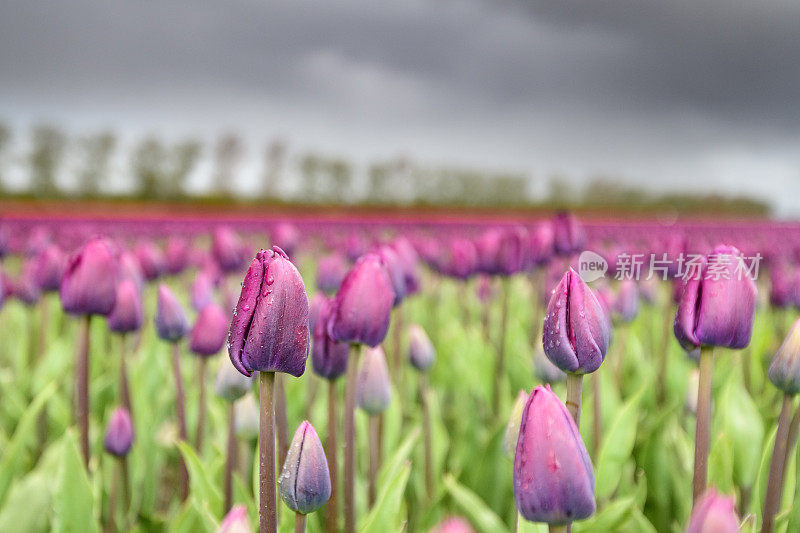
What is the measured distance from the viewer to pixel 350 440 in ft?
4.50

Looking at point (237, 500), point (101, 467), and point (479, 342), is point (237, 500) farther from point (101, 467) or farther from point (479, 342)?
point (479, 342)

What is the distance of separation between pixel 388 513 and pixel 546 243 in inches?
Answer: 70.8

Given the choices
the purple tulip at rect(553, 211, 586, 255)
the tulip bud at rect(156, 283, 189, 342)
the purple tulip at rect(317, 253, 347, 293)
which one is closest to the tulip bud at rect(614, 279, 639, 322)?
the purple tulip at rect(553, 211, 586, 255)

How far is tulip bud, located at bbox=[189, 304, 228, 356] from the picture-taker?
68.4 inches

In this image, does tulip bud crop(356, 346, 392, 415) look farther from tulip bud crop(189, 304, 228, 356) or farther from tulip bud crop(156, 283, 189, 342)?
tulip bud crop(156, 283, 189, 342)

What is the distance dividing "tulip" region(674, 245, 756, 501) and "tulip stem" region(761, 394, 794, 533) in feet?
0.72

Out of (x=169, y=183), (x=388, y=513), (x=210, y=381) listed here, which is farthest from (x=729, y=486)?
(x=169, y=183)

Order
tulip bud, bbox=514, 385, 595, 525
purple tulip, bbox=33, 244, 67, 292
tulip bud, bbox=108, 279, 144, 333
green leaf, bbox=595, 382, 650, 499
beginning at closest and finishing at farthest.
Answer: tulip bud, bbox=514, 385, 595, 525 → green leaf, bbox=595, 382, 650, 499 → tulip bud, bbox=108, 279, 144, 333 → purple tulip, bbox=33, 244, 67, 292

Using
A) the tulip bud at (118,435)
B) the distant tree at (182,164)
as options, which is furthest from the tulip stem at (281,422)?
the distant tree at (182,164)

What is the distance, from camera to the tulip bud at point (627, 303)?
2.37 m

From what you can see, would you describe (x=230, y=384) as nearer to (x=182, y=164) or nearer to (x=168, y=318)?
(x=168, y=318)

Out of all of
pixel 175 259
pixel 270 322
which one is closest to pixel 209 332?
pixel 270 322

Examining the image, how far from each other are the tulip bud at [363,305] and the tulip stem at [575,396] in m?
0.36

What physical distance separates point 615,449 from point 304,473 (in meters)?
0.98
